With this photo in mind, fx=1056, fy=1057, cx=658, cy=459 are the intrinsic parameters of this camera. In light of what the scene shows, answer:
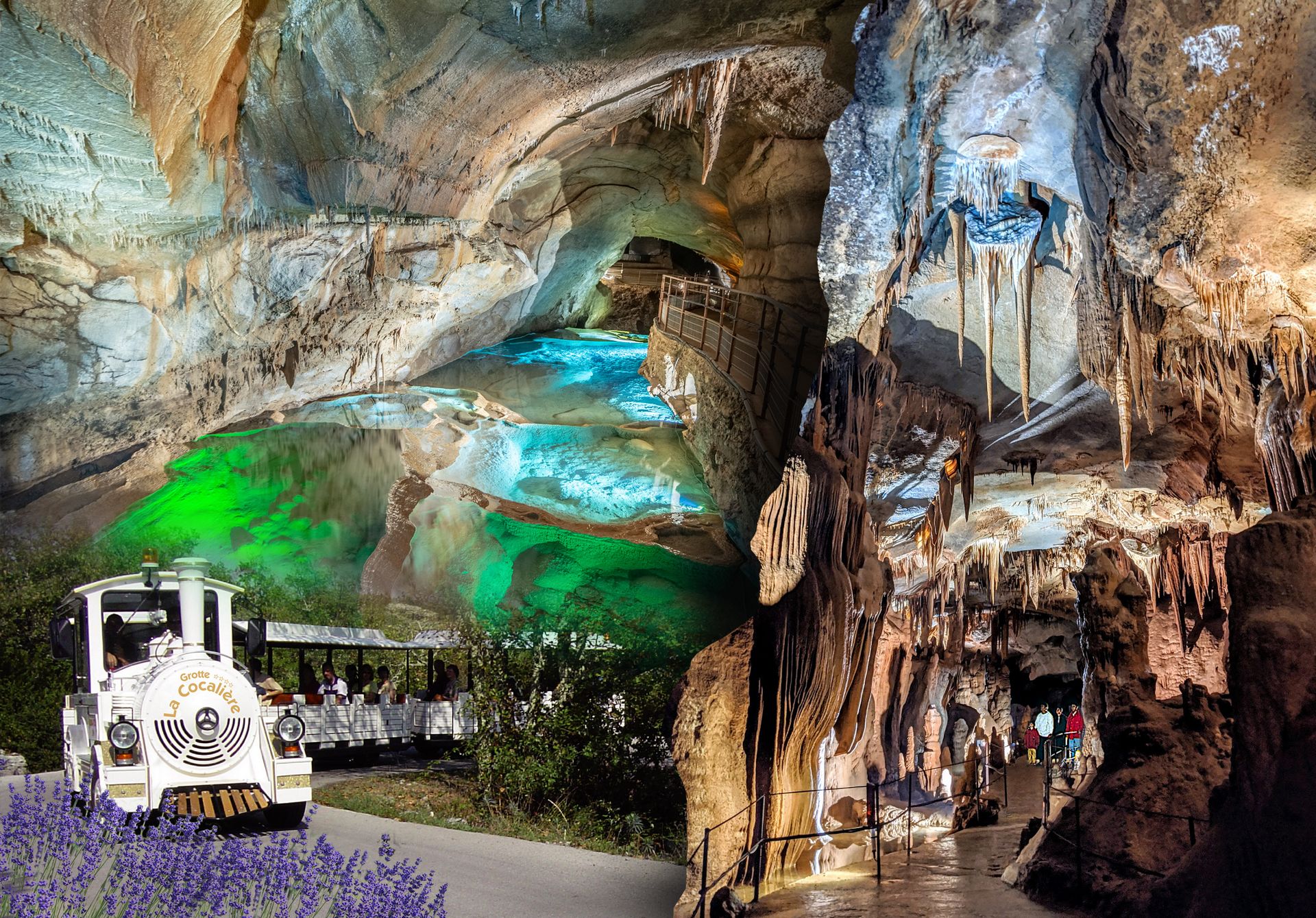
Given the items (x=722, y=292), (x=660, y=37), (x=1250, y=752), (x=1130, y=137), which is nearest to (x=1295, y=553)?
(x=1250, y=752)

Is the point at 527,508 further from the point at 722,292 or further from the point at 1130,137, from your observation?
the point at 1130,137

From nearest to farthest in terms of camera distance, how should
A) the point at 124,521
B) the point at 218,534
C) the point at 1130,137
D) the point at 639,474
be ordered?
the point at 1130,137
the point at 124,521
the point at 218,534
the point at 639,474

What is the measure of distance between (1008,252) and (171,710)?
21.0ft

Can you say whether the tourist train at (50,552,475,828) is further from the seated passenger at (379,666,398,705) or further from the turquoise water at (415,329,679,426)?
the turquoise water at (415,329,679,426)

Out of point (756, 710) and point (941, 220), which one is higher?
point (941, 220)

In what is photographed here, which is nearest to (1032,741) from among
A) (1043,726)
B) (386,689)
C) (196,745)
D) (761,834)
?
(1043,726)

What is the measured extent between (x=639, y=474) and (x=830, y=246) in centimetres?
779

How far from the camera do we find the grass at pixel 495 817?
385 inches

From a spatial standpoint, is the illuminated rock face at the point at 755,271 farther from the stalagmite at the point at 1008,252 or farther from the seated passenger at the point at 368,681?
the seated passenger at the point at 368,681

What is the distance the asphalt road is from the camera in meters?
6.39

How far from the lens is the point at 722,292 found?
11.6 metres

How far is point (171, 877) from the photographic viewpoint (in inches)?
174

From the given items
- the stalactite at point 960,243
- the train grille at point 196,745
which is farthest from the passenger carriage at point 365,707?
the stalactite at point 960,243

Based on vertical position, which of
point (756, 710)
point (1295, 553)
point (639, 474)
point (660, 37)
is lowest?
point (756, 710)
